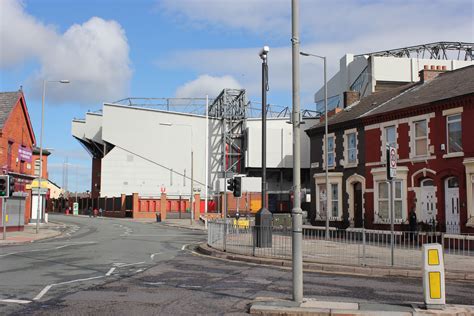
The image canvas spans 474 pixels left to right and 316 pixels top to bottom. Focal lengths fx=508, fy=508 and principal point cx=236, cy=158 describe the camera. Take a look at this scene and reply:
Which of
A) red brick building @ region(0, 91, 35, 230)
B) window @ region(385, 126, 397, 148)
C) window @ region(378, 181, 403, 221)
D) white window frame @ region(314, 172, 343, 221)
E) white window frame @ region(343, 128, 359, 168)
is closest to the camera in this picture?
window @ region(378, 181, 403, 221)

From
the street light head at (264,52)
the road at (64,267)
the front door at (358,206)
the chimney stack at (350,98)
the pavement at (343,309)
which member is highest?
the chimney stack at (350,98)

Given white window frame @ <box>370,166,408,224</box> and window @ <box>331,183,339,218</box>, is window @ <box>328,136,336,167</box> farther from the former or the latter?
white window frame @ <box>370,166,408,224</box>

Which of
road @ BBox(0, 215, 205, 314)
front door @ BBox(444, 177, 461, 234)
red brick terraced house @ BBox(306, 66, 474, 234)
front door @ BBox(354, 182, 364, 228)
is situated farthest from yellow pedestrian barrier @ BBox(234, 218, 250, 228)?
front door @ BBox(444, 177, 461, 234)

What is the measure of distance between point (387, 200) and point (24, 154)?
27.4 meters

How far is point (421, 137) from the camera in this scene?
25312 millimetres

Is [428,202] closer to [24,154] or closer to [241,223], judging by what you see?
[241,223]

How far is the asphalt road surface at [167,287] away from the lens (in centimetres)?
943

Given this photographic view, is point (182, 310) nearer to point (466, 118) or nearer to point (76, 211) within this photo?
point (466, 118)

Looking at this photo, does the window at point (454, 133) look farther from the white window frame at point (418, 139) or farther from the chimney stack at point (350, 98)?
the chimney stack at point (350, 98)

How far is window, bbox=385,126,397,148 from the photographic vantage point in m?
27.1

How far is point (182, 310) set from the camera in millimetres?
9172

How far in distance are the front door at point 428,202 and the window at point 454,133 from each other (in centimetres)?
216

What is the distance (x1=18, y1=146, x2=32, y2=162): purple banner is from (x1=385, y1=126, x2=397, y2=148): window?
26.8 metres

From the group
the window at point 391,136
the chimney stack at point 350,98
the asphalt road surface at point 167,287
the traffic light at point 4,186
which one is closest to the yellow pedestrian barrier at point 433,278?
the asphalt road surface at point 167,287
